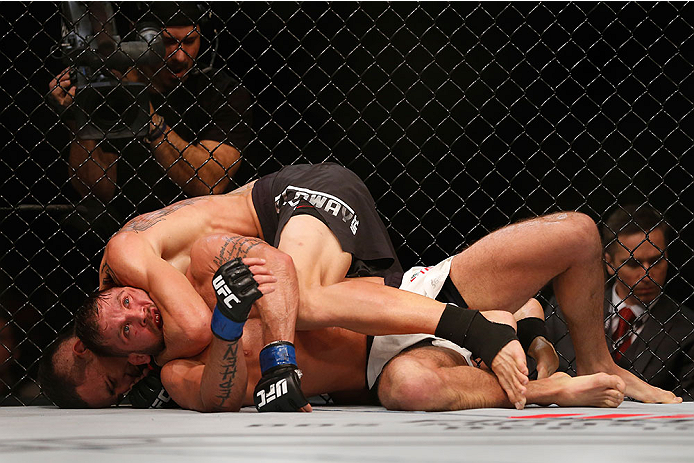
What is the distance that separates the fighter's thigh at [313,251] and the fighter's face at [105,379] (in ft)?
1.68

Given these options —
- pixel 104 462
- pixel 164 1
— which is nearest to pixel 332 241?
pixel 104 462

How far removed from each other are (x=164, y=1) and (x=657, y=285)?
196 cm

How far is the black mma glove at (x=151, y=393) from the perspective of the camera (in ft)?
5.78

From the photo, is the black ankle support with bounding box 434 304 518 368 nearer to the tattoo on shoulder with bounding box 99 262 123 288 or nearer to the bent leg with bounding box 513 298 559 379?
the bent leg with bounding box 513 298 559 379

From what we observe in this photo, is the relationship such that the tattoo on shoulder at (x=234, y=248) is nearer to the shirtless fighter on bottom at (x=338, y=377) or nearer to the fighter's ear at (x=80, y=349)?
the shirtless fighter on bottom at (x=338, y=377)

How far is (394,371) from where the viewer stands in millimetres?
1498

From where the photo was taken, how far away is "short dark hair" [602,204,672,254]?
2.46m

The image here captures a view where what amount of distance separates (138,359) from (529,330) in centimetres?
99

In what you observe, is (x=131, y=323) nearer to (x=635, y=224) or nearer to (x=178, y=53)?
(x=178, y=53)

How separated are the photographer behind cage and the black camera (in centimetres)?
4

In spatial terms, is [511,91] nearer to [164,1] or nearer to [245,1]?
[245,1]

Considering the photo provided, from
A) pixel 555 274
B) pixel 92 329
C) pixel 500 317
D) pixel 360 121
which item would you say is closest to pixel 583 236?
pixel 555 274

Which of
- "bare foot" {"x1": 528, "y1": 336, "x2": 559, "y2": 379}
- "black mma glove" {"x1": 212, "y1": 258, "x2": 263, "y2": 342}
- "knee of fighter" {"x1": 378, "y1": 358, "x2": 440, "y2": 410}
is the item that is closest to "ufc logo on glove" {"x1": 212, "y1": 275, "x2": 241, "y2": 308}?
"black mma glove" {"x1": 212, "y1": 258, "x2": 263, "y2": 342}

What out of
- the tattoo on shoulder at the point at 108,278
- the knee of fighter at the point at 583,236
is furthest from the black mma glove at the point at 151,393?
the knee of fighter at the point at 583,236
